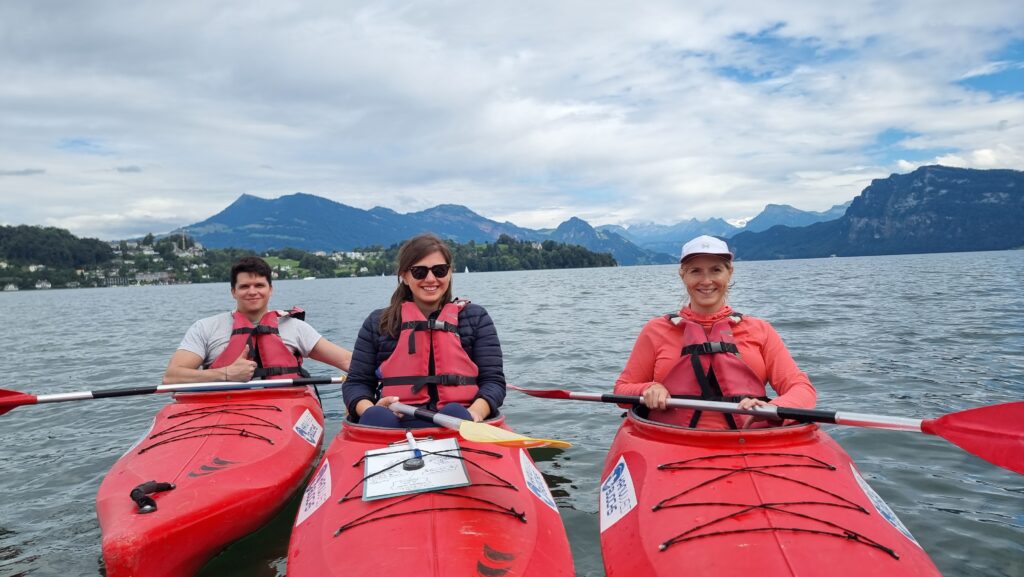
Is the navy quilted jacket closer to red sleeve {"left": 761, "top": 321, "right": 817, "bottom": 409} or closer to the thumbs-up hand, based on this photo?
the thumbs-up hand

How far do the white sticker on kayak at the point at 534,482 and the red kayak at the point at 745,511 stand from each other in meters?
0.38

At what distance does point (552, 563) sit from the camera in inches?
135

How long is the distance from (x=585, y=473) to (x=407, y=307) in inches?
117

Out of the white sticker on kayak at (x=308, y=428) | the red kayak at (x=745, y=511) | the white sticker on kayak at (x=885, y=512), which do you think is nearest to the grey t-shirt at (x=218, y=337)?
the white sticker on kayak at (x=308, y=428)

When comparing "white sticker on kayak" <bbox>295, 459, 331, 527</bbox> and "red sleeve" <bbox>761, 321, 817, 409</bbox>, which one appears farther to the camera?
"red sleeve" <bbox>761, 321, 817, 409</bbox>

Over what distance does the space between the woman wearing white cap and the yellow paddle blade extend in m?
1.17

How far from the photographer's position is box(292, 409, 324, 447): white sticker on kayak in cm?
612

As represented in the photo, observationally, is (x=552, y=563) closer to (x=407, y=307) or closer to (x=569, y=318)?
(x=407, y=307)

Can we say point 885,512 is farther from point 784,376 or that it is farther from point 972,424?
point 784,376

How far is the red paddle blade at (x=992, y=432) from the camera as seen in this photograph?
3.56 meters

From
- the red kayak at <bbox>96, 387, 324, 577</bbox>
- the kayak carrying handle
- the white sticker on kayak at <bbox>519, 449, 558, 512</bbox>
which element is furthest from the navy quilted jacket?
the kayak carrying handle

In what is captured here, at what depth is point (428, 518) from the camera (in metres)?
3.46

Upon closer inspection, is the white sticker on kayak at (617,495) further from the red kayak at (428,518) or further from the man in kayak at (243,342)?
the man in kayak at (243,342)

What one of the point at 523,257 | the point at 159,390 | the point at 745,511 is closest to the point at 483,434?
the point at 745,511
